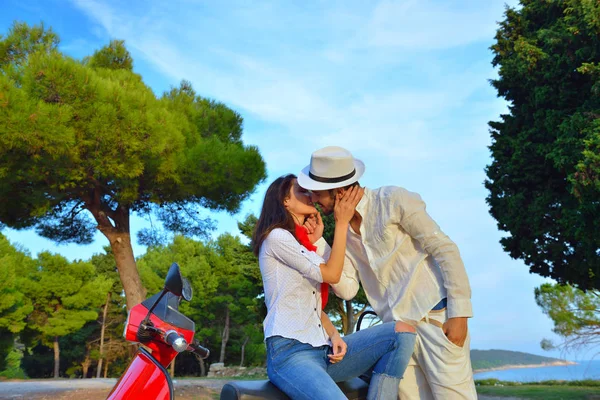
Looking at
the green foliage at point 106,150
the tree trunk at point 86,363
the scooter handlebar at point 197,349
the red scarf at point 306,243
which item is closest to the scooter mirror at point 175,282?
the scooter handlebar at point 197,349

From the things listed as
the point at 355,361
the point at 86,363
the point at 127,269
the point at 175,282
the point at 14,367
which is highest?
the point at 127,269

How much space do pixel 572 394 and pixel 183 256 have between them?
25.3 m

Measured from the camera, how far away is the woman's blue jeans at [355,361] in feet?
6.34

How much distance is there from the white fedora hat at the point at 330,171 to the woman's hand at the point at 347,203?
0.15ft

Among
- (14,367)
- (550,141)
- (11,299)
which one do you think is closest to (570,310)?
(550,141)

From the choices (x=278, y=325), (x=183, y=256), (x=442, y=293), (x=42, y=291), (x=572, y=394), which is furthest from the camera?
(x=183, y=256)

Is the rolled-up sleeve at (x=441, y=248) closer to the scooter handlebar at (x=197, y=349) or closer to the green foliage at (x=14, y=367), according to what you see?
the scooter handlebar at (x=197, y=349)

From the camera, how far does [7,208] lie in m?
11.1

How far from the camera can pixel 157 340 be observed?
6.65 ft

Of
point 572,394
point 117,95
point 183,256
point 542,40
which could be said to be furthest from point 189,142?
point 183,256

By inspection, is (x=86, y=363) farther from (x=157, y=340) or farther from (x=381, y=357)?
(x=381, y=357)

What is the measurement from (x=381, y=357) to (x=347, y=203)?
0.61 metres

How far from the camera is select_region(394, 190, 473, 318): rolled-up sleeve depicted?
2.13 m

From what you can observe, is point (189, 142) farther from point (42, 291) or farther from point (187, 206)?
point (42, 291)
